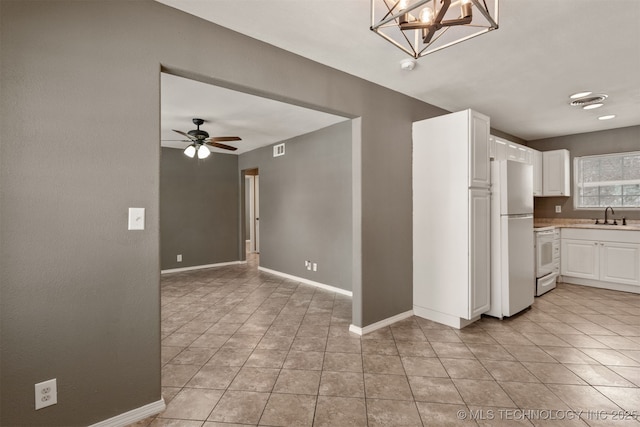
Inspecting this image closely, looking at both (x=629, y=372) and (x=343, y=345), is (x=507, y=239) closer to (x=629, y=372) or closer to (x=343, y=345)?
(x=629, y=372)

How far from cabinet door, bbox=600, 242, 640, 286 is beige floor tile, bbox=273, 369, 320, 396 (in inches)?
189

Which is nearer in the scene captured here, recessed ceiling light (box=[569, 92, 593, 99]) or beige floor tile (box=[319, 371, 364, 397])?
beige floor tile (box=[319, 371, 364, 397])

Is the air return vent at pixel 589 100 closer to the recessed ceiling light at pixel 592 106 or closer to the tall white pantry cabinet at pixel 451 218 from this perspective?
the recessed ceiling light at pixel 592 106

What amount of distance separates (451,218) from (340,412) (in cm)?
216

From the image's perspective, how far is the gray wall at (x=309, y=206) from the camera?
466 centimetres

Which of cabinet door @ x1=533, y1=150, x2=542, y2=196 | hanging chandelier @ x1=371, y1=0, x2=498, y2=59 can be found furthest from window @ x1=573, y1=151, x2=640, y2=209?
hanging chandelier @ x1=371, y1=0, x2=498, y2=59

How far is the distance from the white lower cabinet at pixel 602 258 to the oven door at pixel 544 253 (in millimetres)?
687

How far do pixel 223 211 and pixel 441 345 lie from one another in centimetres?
526

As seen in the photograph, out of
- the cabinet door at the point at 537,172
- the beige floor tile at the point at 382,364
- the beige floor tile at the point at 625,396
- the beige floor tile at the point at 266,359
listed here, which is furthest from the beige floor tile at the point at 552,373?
the cabinet door at the point at 537,172

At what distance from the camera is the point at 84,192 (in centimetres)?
169

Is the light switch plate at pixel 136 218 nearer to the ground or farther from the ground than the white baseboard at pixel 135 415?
farther from the ground

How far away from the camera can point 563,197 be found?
18.2ft

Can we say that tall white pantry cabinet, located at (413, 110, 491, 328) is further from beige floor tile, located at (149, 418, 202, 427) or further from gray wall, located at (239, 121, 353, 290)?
beige floor tile, located at (149, 418, 202, 427)

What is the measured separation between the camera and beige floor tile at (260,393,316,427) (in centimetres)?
185
